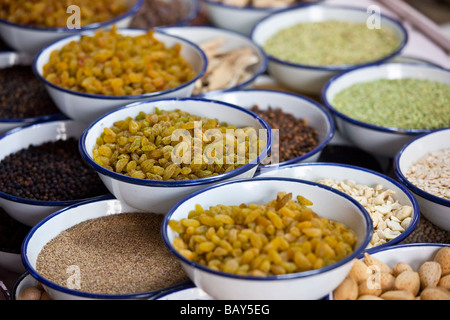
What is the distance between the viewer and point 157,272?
4.83 feet

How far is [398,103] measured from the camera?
2.19m

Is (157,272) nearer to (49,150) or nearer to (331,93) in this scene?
(49,150)

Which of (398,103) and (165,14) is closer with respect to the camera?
(398,103)

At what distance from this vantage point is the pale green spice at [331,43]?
255 centimetres

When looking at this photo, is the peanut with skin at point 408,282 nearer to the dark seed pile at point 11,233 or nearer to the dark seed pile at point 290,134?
the dark seed pile at point 290,134

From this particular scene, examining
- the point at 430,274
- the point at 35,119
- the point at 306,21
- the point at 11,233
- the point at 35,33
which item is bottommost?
the point at 11,233

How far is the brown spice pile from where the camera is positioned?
56.7 inches

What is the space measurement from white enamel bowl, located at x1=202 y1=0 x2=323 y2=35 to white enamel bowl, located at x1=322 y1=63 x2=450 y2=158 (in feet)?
2.44

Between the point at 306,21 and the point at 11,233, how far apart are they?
6.18 ft

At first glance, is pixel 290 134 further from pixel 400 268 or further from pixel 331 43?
pixel 331 43

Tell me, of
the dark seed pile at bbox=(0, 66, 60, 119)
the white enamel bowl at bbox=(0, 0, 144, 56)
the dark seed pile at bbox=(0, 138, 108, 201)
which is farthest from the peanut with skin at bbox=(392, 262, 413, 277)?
the white enamel bowl at bbox=(0, 0, 144, 56)

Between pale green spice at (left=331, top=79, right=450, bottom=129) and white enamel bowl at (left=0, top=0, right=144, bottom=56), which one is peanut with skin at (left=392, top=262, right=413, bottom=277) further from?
white enamel bowl at (left=0, top=0, right=144, bottom=56)

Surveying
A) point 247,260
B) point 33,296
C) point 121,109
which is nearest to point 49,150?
point 121,109

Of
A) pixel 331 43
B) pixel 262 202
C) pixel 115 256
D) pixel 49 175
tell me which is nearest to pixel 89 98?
pixel 49 175
